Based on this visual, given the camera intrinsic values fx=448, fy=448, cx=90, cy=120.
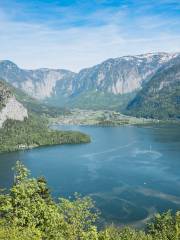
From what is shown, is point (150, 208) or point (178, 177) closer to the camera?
point (150, 208)

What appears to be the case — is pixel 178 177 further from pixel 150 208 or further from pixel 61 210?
pixel 61 210

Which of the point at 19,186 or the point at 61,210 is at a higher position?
the point at 19,186

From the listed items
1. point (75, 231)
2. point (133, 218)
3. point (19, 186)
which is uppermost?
point (19, 186)

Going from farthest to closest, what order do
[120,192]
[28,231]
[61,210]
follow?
1. [120,192]
2. [61,210]
3. [28,231]

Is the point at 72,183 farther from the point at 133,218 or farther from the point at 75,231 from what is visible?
the point at 75,231

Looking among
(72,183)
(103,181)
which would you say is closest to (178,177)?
(103,181)

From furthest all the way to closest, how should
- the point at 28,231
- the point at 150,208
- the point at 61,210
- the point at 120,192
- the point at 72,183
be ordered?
the point at 72,183
the point at 120,192
the point at 150,208
the point at 61,210
the point at 28,231

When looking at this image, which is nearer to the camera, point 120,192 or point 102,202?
point 102,202

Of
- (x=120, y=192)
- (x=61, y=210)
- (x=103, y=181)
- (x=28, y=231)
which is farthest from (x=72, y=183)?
(x=28, y=231)

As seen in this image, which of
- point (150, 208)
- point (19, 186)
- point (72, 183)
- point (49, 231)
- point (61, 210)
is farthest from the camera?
point (72, 183)
